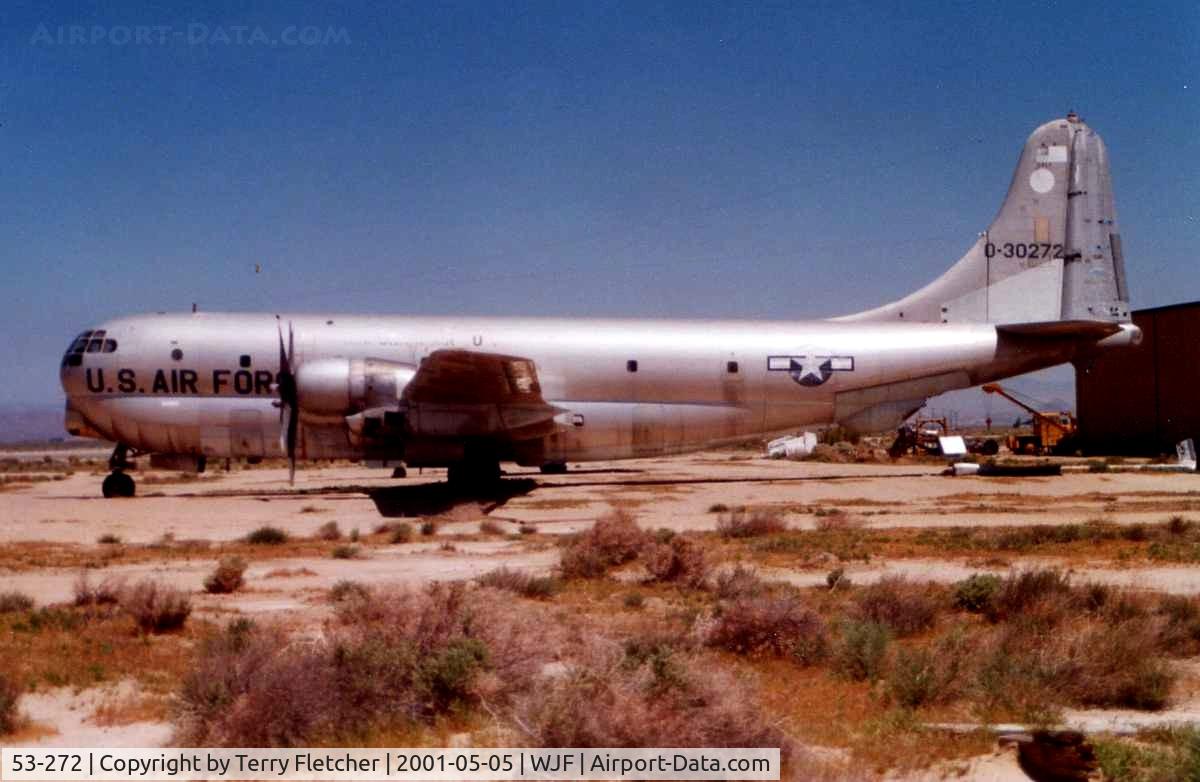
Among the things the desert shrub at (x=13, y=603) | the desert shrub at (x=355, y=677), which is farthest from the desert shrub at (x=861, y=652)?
the desert shrub at (x=13, y=603)

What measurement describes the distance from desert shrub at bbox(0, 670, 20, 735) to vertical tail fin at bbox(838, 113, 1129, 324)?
2507 centimetres

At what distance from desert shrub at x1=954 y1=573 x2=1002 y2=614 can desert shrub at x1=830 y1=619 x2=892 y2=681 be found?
234cm

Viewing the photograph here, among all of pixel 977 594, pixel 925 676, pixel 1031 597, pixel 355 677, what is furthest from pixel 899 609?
pixel 355 677

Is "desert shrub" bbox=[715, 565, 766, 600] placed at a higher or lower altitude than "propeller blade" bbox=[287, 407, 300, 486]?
lower

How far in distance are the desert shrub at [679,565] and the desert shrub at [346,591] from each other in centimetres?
366

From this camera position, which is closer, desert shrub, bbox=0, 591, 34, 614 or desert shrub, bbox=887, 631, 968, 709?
desert shrub, bbox=887, 631, 968, 709

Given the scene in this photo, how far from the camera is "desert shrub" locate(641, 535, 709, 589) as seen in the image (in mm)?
12166

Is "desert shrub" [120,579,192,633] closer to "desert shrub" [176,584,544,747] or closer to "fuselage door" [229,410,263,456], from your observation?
"desert shrub" [176,584,544,747]

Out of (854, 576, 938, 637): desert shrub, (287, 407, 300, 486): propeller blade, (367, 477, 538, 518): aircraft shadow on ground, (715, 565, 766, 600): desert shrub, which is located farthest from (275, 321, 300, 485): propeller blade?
(854, 576, 938, 637): desert shrub

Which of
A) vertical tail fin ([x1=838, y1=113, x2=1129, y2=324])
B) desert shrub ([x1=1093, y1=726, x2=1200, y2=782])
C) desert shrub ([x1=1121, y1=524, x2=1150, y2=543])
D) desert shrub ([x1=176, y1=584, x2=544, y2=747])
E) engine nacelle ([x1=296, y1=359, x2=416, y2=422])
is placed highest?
vertical tail fin ([x1=838, y1=113, x2=1129, y2=324])

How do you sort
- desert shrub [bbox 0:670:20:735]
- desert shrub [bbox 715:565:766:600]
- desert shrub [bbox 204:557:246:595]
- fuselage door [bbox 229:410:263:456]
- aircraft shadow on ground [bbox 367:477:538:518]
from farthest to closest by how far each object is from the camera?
fuselage door [bbox 229:410:263:456] → aircraft shadow on ground [bbox 367:477:538:518] → desert shrub [bbox 204:557:246:595] → desert shrub [bbox 715:565:766:600] → desert shrub [bbox 0:670:20:735]

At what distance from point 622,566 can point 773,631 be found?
549cm

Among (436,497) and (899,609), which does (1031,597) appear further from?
(436,497)

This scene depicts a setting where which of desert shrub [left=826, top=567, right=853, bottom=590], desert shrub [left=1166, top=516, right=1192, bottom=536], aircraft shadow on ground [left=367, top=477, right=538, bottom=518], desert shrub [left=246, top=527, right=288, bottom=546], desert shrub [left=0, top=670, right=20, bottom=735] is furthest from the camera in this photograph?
aircraft shadow on ground [left=367, top=477, right=538, bottom=518]
